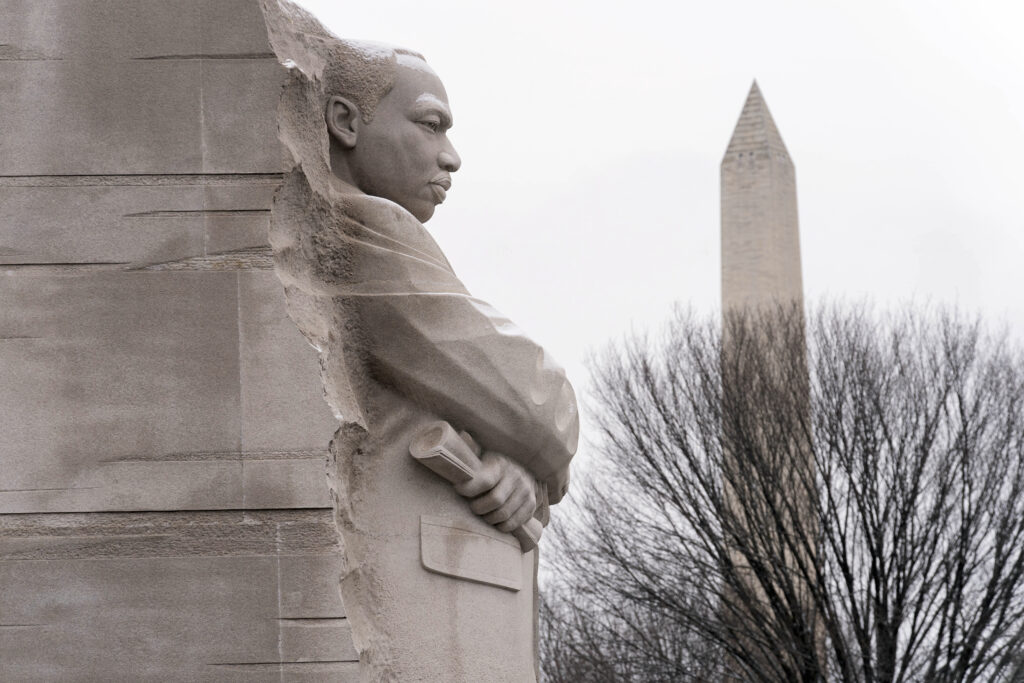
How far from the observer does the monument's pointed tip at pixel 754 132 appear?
35344 millimetres

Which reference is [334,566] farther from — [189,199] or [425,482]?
[189,199]

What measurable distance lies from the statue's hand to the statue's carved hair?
109 centimetres

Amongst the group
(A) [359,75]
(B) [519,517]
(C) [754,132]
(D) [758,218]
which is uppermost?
(C) [754,132]

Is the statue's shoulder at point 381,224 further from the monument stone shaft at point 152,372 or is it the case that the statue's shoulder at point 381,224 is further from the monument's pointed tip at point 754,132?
the monument's pointed tip at point 754,132

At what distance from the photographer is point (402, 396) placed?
14.3 feet

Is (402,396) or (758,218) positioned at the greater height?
(758,218)

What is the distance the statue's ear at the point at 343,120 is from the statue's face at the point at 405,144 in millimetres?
25

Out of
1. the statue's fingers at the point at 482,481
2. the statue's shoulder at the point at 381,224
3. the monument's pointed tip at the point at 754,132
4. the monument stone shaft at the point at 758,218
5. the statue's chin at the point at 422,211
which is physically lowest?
the statue's fingers at the point at 482,481

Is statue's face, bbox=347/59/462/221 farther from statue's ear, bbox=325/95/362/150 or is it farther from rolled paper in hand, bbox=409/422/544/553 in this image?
rolled paper in hand, bbox=409/422/544/553

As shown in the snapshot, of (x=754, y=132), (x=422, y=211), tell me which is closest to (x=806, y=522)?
(x=422, y=211)

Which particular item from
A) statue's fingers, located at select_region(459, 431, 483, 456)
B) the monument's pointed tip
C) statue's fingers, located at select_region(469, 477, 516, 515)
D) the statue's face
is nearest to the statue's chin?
the statue's face

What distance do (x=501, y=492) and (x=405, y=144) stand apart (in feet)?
3.55

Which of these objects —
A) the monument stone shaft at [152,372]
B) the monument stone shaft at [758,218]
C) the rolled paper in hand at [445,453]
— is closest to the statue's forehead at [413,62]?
the monument stone shaft at [152,372]

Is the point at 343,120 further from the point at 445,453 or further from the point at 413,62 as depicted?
the point at 445,453
